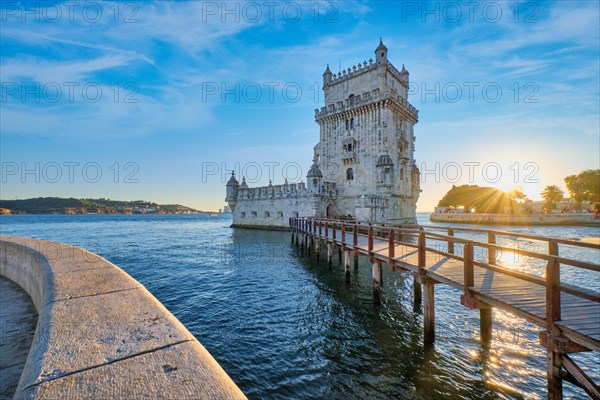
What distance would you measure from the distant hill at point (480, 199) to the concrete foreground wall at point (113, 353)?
86030 millimetres

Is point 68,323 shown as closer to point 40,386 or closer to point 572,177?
point 40,386

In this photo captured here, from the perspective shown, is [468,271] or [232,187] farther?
[232,187]

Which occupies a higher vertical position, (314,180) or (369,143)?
(369,143)

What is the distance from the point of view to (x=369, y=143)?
3300 cm

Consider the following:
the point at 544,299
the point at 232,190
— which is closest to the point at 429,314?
the point at 544,299

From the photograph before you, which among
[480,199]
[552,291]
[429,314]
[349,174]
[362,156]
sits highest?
[362,156]

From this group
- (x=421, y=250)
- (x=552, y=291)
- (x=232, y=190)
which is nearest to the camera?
(x=552, y=291)

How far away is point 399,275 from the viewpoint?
14805mm

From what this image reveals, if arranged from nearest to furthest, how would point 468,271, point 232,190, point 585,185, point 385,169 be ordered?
point 468,271 → point 385,169 → point 232,190 → point 585,185

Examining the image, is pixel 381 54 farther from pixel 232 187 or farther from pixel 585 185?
pixel 585 185

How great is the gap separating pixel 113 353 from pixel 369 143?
33010 mm

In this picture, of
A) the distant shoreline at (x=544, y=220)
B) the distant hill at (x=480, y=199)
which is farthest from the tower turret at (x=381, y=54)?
the distant hill at (x=480, y=199)

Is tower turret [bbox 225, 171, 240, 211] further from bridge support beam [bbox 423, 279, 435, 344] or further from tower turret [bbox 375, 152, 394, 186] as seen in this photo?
bridge support beam [bbox 423, 279, 435, 344]

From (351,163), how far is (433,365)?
2989 centimetres
